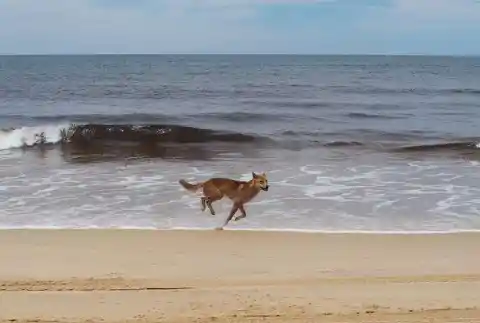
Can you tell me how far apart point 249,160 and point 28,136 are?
7.72 metres

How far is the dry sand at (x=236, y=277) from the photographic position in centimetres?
482

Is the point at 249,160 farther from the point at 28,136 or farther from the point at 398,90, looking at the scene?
the point at 398,90

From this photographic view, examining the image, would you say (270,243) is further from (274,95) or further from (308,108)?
(274,95)

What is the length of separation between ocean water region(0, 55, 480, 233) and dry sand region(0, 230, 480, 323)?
811mm

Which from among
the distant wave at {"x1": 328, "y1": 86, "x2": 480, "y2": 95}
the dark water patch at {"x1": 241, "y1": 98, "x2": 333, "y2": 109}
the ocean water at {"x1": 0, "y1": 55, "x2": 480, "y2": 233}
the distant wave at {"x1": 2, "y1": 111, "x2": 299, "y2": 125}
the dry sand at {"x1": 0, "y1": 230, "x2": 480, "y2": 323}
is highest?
the distant wave at {"x1": 328, "y1": 86, "x2": 480, "y2": 95}

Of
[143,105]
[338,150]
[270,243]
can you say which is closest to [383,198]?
[270,243]

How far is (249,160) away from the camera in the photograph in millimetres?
14102

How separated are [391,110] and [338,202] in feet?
62.9

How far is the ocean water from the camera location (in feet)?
28.2

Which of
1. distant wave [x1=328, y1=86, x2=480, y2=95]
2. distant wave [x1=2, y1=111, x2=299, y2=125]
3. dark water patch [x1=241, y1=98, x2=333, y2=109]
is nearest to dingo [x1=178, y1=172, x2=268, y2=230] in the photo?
distant wave [x1=2, y1=111, x2=299, y2=125]

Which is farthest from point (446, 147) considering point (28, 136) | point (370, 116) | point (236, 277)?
point (236, 277)

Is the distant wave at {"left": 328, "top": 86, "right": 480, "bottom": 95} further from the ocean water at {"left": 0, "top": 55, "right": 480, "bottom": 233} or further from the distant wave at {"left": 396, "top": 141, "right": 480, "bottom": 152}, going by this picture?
the distant wave at {"left": 396, "top": 141, "right": 480, "bottom": 152}

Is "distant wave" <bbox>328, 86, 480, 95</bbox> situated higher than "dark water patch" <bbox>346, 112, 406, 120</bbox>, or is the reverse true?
"distant wave" <bbox>328, 86, 480, 95</bbox>

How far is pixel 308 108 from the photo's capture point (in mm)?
28109
